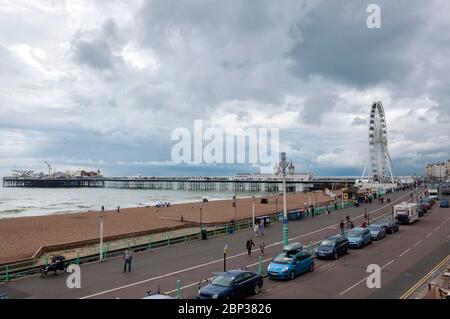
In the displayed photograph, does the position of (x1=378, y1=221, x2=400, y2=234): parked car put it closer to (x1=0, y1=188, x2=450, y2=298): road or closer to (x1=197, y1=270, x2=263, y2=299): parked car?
(x1=0, y1=188, x2=450, y2=298): road

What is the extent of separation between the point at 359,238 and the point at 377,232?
4.34 m

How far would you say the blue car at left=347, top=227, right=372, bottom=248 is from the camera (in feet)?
88.6

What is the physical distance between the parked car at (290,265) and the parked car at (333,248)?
127 inches

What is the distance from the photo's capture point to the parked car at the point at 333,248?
2311 cm

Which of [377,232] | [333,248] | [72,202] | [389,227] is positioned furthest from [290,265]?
[72,202]

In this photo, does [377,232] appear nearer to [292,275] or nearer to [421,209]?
[292,275]

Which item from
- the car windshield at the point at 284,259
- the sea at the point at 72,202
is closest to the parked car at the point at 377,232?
the car windshield at the point at 284,259

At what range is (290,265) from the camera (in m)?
18.7

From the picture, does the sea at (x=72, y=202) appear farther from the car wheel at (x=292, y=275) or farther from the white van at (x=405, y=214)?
the car wheel at (x=292, y=275)

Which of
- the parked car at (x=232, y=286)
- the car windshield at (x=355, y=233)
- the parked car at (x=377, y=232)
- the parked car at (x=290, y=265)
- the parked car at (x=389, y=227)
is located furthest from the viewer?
the parked car at (x=389, y=227)

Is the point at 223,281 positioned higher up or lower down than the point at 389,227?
higher up

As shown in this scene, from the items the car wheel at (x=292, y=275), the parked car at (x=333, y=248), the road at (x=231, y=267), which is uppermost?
the parked car at (x=333, y=248)
